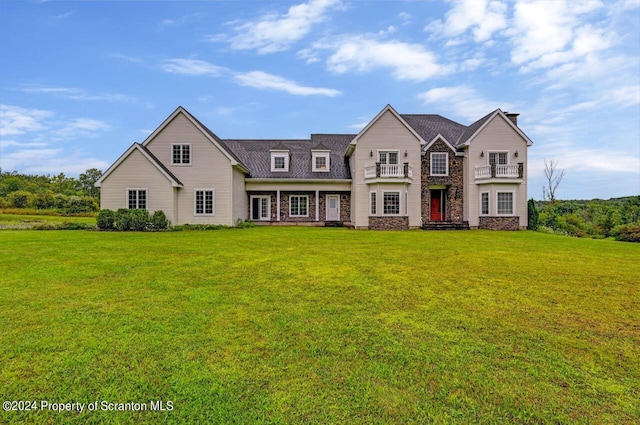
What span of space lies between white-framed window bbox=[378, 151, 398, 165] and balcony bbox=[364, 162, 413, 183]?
1.02 meters

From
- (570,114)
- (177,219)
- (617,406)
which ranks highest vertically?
(570,114)

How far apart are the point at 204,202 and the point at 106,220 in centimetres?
582

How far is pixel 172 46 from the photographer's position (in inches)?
723

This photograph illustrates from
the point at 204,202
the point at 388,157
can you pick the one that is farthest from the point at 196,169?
the point at 388,157

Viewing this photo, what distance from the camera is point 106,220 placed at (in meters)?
19.2

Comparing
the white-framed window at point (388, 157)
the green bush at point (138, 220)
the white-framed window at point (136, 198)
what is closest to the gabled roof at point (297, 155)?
the white-framed window at point (388, 157)

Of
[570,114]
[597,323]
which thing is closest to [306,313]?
[597,323]

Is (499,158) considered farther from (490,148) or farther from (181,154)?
(181,154)

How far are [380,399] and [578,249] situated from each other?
45.7ft

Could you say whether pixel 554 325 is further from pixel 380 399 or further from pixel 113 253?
pixel 113 253

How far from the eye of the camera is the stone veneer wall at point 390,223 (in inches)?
902

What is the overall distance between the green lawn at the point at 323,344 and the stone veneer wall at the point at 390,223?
561 inches

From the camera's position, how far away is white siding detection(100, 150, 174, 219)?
68.4 feet

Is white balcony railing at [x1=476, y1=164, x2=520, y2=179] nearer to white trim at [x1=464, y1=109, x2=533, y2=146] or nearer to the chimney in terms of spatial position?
white trim at [x1=464, y1=109, x2=533, y2=146]
